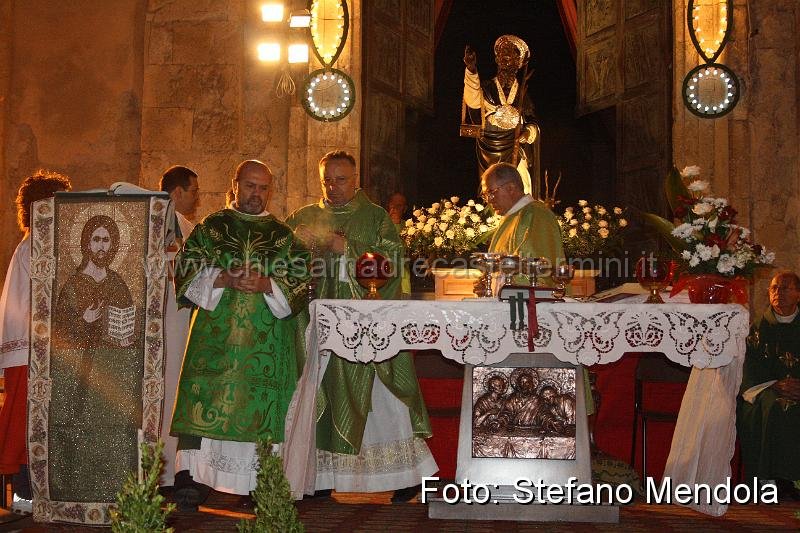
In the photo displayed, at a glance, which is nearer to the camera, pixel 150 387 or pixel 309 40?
pixel 150 387

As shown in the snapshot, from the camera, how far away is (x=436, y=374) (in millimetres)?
6664

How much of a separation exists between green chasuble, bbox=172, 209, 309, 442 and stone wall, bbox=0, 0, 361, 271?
12.9 ft

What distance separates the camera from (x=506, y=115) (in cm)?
1006

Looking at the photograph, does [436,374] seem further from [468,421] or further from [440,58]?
[440,58]

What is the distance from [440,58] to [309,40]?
425cm

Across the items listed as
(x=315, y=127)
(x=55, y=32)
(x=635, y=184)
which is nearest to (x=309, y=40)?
(x=315, y=127)

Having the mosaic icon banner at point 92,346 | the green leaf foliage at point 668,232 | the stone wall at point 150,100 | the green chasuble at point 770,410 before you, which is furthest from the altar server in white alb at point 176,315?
the green chasuble at point 770,410

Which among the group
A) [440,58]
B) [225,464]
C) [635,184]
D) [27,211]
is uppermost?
[440,58]

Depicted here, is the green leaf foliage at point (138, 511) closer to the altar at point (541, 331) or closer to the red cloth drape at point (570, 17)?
the altar at point (541, 331)

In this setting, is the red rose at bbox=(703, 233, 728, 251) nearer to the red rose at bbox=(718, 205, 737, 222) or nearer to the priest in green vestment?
the red rose at bbox=(718, 205, 737, 222)

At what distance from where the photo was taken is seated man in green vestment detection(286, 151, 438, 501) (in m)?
5.48

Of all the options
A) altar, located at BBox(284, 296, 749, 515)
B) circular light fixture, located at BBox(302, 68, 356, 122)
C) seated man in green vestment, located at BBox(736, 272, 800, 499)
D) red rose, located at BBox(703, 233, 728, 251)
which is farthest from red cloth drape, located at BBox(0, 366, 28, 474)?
circular light fixture, located at BBox(302, 68, 356, 122)

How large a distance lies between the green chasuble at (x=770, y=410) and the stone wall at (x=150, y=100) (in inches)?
Result: 165

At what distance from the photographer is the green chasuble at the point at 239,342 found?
516cm
